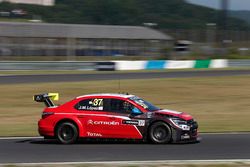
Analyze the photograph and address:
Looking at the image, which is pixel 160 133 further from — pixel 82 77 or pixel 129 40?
pixel 129 40

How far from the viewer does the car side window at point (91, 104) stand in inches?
507

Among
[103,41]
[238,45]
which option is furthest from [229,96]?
[103,41]

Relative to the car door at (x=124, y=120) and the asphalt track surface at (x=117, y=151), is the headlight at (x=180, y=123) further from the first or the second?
the car door at (x=124, y=120)

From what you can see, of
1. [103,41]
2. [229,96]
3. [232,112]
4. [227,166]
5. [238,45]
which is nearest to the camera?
[227,166]

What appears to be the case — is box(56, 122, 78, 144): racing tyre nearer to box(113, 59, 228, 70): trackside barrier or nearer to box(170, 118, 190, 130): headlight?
box(170, 118, 190, 130): headlight

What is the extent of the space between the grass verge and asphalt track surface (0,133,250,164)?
2.71m

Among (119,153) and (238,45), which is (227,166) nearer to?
(119,153)

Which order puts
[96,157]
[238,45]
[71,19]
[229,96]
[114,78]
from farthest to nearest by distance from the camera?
[71,19]
[238,45]
[114,78]
[229,96]
[96,157]

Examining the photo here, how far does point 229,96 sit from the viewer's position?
27.1 m

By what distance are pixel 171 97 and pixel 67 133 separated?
1412cm

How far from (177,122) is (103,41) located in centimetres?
5619

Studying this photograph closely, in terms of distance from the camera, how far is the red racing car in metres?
12.4

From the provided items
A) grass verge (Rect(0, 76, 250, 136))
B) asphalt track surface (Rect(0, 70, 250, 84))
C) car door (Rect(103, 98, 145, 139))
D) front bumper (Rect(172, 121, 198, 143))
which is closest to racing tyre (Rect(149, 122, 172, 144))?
front bumper (Rect(172, 121, 198, 143))

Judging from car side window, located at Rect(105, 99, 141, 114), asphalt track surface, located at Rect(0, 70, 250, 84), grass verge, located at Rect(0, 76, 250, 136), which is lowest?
grass verge, located at Rect(0, 76, 250, 136)
